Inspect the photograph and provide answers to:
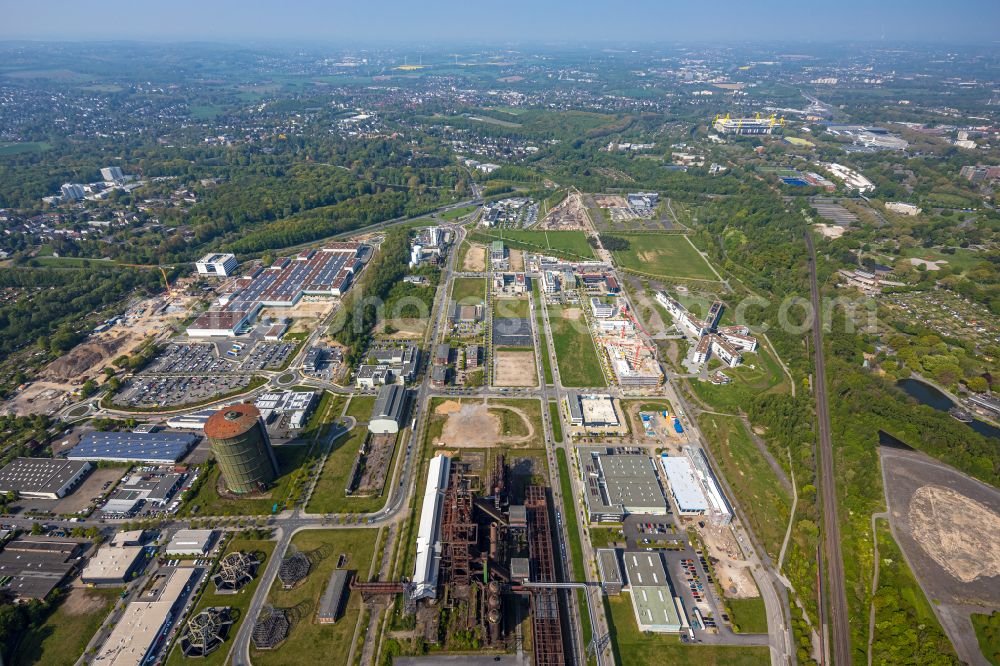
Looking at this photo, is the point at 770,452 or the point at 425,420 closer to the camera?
the point at 770,452

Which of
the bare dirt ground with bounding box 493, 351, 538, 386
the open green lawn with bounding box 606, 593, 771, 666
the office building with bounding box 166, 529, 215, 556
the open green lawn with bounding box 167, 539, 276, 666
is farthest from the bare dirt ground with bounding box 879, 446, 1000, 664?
the office building with bounding box 166, 529, 215, 556

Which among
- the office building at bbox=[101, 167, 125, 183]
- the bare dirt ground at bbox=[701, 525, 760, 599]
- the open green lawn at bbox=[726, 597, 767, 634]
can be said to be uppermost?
the office building at bbox=[101, 167, 125, 183]

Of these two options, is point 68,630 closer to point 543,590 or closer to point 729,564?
point 543,590

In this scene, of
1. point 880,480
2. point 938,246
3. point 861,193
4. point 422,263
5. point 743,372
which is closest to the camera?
point 880,480

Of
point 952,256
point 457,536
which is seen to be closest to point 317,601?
point 457,536

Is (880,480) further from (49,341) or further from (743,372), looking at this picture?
(49,341)

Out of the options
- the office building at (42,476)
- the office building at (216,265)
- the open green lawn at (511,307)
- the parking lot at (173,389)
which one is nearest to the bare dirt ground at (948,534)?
the open green lawn at (511,307)

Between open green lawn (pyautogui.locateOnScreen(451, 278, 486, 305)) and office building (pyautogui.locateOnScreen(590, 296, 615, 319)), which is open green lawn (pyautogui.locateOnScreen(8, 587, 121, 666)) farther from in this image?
office building (pyautogui.locateOnScreen(590, 296, 615, 319))

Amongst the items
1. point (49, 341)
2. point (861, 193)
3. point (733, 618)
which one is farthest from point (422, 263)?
point (861, 193)
